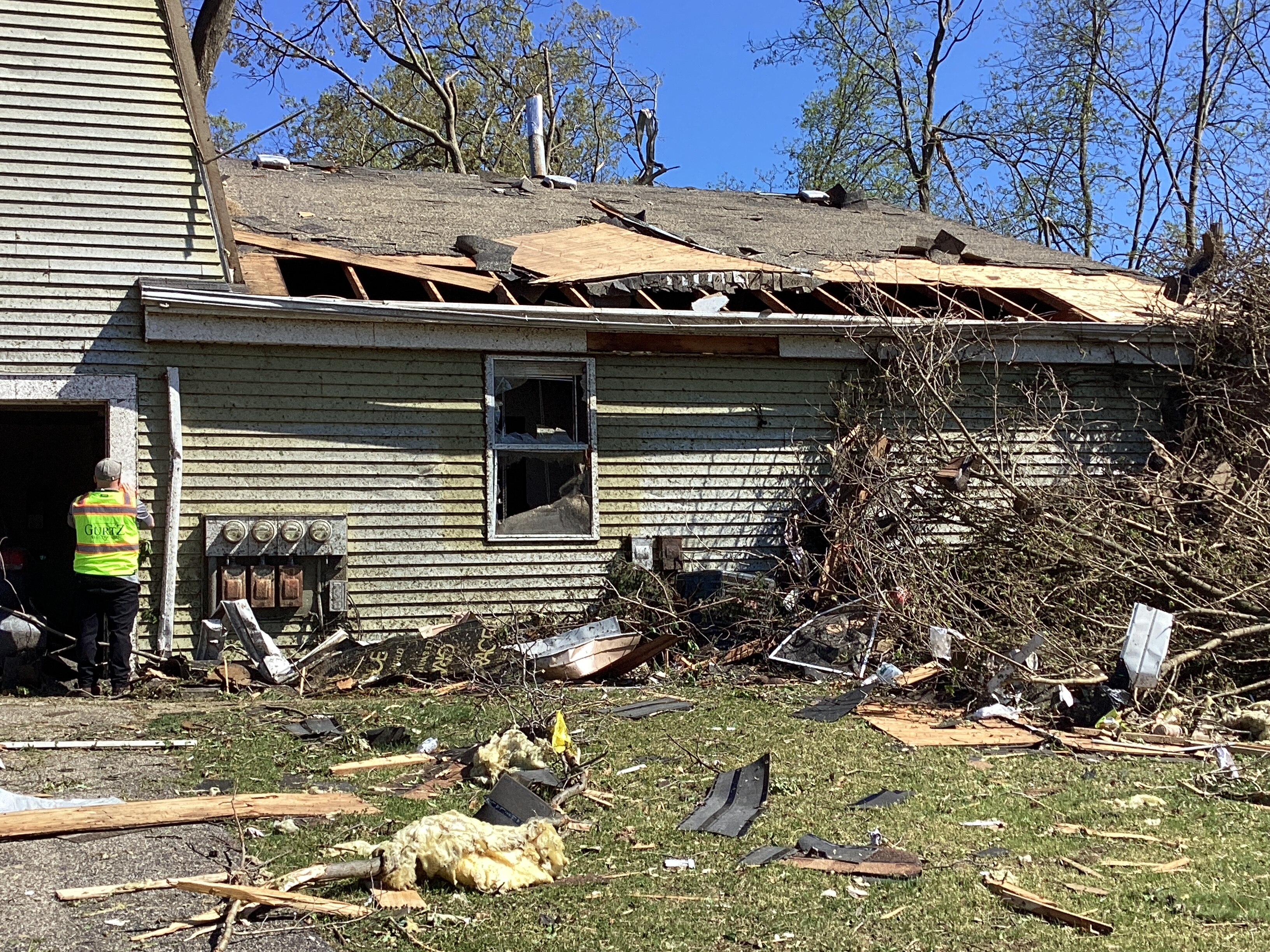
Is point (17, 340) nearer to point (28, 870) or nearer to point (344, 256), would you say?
point (344, 256)

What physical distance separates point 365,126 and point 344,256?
71.2 feet

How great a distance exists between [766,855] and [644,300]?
6.53m

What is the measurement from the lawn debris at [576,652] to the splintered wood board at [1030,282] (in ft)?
13.5

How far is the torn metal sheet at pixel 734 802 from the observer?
4.95 meters

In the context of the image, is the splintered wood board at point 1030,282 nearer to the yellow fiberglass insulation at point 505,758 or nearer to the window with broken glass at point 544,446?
the window with broken glass at point 544,446

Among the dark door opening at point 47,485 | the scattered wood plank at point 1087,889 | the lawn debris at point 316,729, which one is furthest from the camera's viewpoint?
the dark door opening at point 47,485

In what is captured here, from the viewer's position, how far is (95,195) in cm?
907

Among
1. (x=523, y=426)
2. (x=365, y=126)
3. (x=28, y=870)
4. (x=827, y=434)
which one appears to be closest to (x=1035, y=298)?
(x=827, y=434)

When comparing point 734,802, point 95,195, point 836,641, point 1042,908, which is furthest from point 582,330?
point 1042,908

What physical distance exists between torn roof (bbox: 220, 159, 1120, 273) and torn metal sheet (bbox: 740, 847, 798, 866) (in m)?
7.64

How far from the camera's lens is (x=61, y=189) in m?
9.02

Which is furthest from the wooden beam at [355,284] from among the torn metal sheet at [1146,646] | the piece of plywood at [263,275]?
the torn metal sheet at [1146,646]

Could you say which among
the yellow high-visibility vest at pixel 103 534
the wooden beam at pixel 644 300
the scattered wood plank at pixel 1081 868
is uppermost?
the wooden beam at pixel 644 300

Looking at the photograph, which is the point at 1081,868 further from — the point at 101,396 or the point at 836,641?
the point at 101,396
